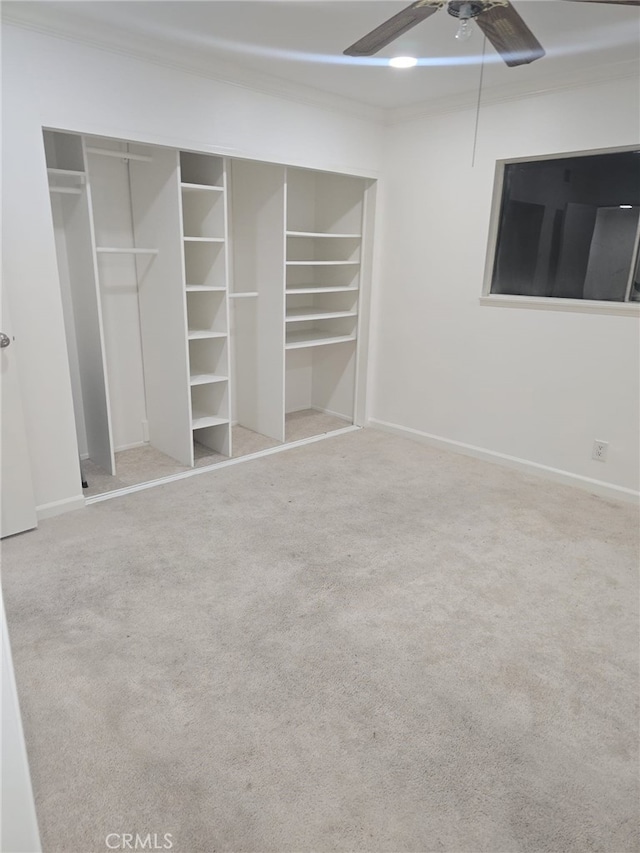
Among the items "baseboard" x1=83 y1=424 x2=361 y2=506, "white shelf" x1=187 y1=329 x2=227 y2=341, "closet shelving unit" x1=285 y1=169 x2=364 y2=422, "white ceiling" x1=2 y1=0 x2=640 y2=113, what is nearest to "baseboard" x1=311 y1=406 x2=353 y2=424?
"closet shelving unit" x1=285 y1=169 x2=364 y2=422

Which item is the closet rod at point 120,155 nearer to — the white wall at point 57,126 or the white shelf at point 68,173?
the white shelf at point 68,173

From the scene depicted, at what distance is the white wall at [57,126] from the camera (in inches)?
100

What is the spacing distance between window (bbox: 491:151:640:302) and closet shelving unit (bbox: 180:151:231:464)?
1.89 metres

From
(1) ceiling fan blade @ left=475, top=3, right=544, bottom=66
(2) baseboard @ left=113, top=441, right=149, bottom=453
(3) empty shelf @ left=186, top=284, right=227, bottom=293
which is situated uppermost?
(1) ceiling fan blade @ left=475, top=3, right=544, bottom=66

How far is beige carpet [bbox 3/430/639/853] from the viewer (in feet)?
4.90

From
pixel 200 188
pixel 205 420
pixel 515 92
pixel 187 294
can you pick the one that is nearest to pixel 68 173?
pixel 200 188

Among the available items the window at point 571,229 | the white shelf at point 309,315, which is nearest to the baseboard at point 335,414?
the white shelf at point 309,315

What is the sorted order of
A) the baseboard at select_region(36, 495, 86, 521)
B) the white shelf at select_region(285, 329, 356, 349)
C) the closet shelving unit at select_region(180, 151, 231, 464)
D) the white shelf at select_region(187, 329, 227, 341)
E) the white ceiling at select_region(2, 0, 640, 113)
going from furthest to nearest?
the white shelf at select_region(285, 329, 356, 349) → the white shelf at select_region(187, 329, 227, 341) → the closet shelving unit at select_region(180, 151, 231, 464) → the baseboard at select_region(36, 495, 86, 521) → the white ceiling at select_region(2, 0, 640, 113)

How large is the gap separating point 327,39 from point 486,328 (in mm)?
2033

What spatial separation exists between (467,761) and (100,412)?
2.87 meters

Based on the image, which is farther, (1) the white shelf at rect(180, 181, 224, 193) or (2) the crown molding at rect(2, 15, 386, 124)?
(1) the white shelf at rect(180, 181, 224, 193)

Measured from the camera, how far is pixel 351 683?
1939mm

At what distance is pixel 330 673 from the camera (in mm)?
1983

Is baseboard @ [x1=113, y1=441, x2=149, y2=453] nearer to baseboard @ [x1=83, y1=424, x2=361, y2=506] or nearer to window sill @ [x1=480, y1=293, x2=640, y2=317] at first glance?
baseboard @ [x1=83, y1=424, x2=361, y2=506]
